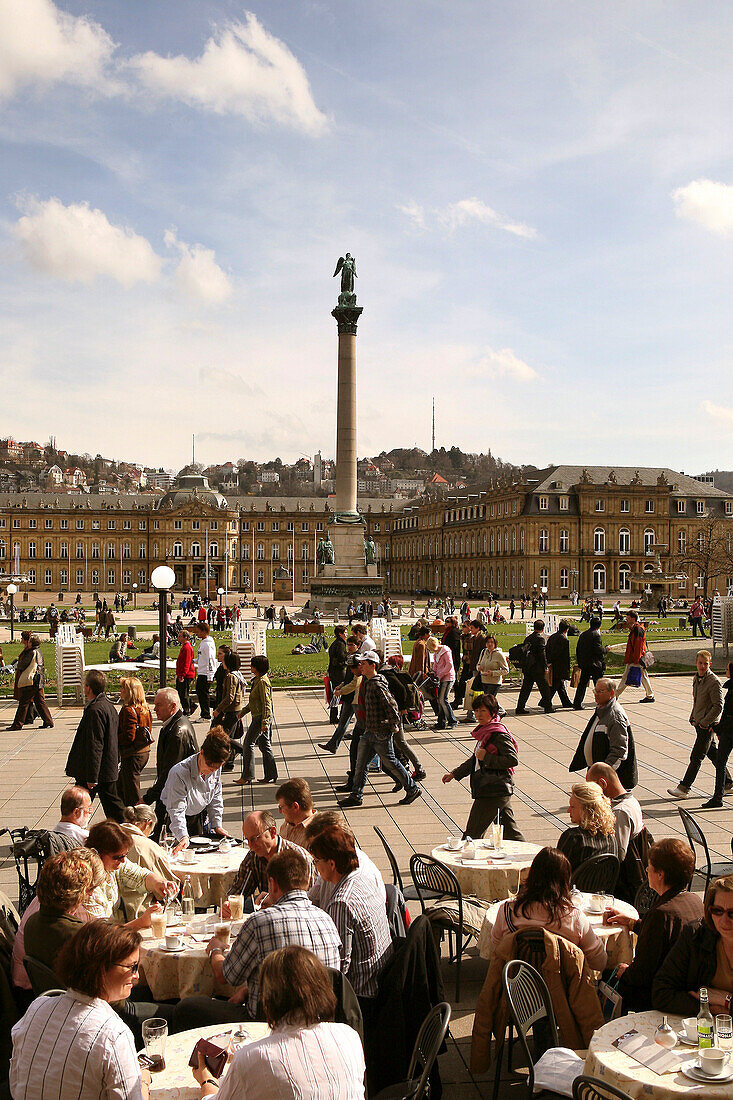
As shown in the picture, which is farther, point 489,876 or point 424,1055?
point 489,876

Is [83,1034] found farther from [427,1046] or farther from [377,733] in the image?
[377,733]

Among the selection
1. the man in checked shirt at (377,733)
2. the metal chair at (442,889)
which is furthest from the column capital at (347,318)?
the metal chair at (442,889)

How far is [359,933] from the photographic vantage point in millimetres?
4648

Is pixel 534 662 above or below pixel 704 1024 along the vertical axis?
above

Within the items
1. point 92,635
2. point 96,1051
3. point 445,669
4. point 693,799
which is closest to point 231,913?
point 96,1051

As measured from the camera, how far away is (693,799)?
10.8m

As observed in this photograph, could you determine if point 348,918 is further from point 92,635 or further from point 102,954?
point 92,635

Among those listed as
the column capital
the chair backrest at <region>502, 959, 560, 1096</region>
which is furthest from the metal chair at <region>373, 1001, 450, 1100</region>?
the column capital

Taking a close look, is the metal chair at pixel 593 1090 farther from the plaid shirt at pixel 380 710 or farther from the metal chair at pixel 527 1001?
the plaid shirt at pixel 380 710

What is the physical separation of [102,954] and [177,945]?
1.89 metres

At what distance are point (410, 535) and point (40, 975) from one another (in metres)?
121

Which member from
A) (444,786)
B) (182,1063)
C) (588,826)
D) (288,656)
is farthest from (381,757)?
(288,656)

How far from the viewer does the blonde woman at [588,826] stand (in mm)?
6207

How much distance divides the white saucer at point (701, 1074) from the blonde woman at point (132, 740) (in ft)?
21.2
